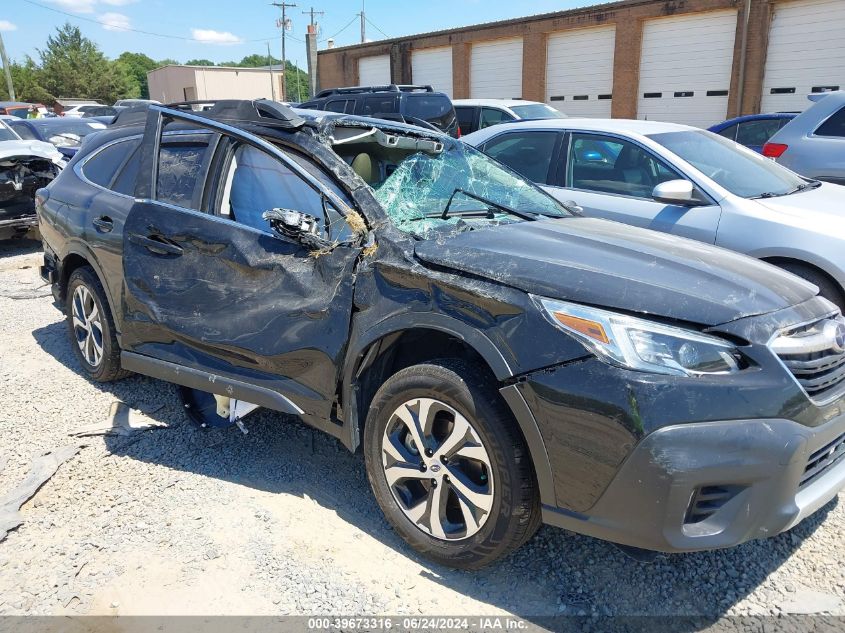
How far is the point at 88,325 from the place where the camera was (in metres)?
4.36

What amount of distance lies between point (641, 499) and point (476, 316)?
2.77 ft

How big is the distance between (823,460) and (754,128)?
34.5ft

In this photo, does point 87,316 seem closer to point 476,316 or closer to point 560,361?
point 476,316

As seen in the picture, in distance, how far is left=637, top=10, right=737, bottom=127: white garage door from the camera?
66.8 feet

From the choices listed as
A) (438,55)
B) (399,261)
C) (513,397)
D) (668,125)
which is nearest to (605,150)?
(668,125)

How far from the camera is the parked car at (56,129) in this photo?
10695 mm

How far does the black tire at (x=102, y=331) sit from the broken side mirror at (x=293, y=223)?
1.82m

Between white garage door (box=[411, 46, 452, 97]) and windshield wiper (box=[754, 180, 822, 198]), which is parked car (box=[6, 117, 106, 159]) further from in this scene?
white garage door (box=[411, 46, 452, 97])

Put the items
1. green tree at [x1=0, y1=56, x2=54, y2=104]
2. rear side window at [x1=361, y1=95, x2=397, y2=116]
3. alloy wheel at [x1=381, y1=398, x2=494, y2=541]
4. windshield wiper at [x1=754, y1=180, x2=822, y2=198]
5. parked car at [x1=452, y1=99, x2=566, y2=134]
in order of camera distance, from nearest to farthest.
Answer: alloy wheel at [x1=381, y1=398, x2=494, y2=541]
windshield wiper at [x1=754, y1=180, x2=822, y2=198]
rear side window at [x1=361, y1=95, x2=397, y2=116]
parked car at [x1=452, y1=99, x2=566, y2=134]
green tree at [x1=0, y1=56, x2=54, y2=104]

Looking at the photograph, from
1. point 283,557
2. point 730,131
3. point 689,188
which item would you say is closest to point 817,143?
point 689,188

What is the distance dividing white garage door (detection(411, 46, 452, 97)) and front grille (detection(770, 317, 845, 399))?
96.2 ft

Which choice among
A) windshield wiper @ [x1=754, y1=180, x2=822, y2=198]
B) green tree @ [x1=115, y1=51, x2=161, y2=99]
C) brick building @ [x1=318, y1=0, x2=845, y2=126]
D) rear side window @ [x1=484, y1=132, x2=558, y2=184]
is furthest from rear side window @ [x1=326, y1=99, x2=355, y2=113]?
green tree @ [x1=115, y1=51, x2=161, y2=99]

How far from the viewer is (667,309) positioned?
7.40 feet

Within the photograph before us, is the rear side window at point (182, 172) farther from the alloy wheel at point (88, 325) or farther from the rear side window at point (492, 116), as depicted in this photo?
the rear side window at point (492, 116)
